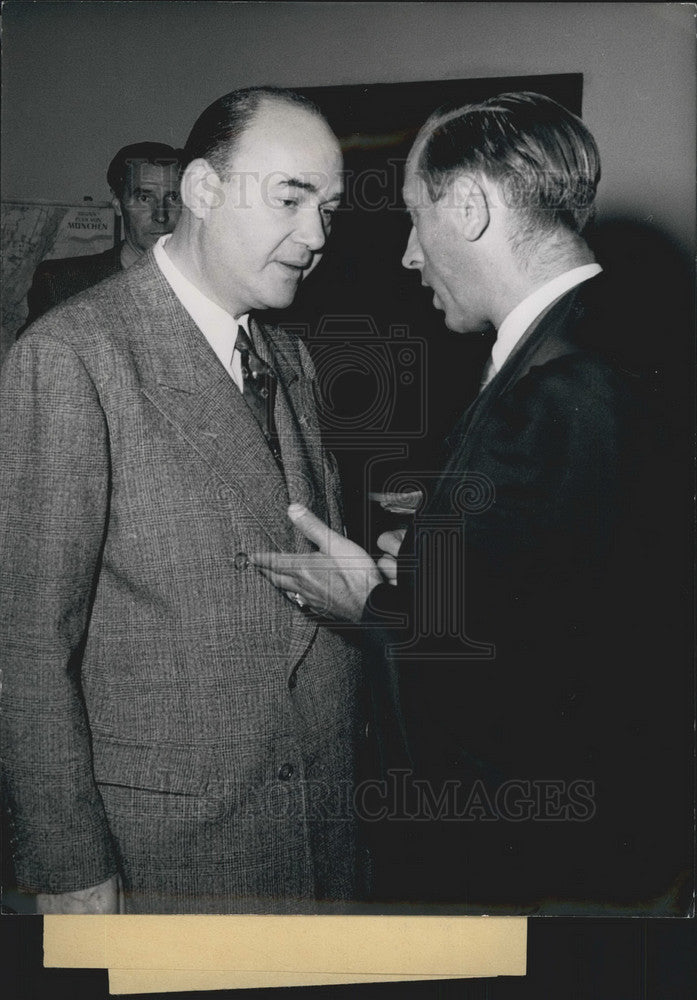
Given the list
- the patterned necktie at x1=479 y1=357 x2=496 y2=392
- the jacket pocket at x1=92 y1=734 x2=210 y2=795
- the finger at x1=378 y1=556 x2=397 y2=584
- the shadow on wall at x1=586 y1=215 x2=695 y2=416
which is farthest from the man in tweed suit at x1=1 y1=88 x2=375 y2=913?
the shadow on wall at x1=586 y1=215 x2=695 y2=416

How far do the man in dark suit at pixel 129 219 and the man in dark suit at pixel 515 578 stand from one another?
1.19 ft

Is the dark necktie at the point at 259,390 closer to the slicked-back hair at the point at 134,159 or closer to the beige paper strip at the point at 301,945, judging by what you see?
the slicked-back hair at the point at 134,159

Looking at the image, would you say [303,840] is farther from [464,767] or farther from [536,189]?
[536,189]

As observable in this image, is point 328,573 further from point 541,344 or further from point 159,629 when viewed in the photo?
point 541,344

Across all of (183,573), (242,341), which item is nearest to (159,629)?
(183,573)

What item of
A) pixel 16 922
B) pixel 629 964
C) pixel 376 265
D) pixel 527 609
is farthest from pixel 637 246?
pixel 16 922

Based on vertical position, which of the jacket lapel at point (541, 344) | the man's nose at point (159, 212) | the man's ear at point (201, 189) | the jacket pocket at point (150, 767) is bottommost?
the jacket pocket at point (150, 767)

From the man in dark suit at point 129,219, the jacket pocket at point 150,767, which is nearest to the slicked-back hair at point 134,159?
the man in dark suit at point 129,219

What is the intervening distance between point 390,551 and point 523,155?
2.04 feet

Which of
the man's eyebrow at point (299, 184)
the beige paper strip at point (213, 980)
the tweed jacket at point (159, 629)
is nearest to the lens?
the tweed jacket at point (159, 629)

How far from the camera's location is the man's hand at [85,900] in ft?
4.68

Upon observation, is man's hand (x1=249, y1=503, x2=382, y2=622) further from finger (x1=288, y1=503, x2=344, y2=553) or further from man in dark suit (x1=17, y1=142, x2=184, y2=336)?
man in dark suit (x1=17, y1=142, x2=184, y2=336)

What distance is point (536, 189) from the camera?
1442 mm

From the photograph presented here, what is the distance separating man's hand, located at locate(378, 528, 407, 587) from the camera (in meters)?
1.47
